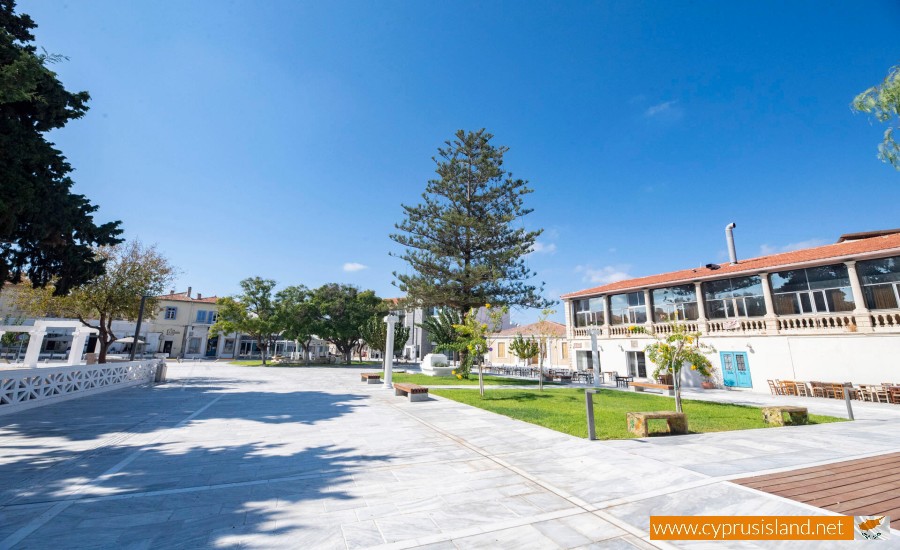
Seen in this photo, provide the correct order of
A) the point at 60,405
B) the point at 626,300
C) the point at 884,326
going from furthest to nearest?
the point at 626,300 < the point at 884,326 < the point at 60,405

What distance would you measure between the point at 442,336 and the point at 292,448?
19.3 m

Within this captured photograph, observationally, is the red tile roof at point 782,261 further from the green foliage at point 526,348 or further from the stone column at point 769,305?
the green foliage at point 526,348

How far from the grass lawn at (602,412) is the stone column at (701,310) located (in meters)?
8.91

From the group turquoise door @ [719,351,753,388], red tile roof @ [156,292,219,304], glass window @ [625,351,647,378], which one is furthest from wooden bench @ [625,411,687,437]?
red tile roof @ [156,292,219,304]

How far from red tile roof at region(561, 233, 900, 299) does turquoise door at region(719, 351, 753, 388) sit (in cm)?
452

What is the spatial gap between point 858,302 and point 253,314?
4490 cm

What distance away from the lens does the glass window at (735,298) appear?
19.7 meters

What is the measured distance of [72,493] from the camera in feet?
14.6

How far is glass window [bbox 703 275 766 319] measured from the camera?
19656 millimetres

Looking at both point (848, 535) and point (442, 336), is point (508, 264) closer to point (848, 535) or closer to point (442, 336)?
point (442, 336)

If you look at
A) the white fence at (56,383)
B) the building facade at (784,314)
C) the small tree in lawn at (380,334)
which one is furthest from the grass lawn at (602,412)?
the small tree in lawn at (380,334)

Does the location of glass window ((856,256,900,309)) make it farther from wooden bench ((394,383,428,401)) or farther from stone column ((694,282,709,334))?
wooden bench ((394,383,428,401))

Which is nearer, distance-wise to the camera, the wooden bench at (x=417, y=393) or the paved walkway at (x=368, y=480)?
the paved walkway at (x=368, y=480)

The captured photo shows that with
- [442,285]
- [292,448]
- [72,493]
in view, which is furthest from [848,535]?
[442,285]
